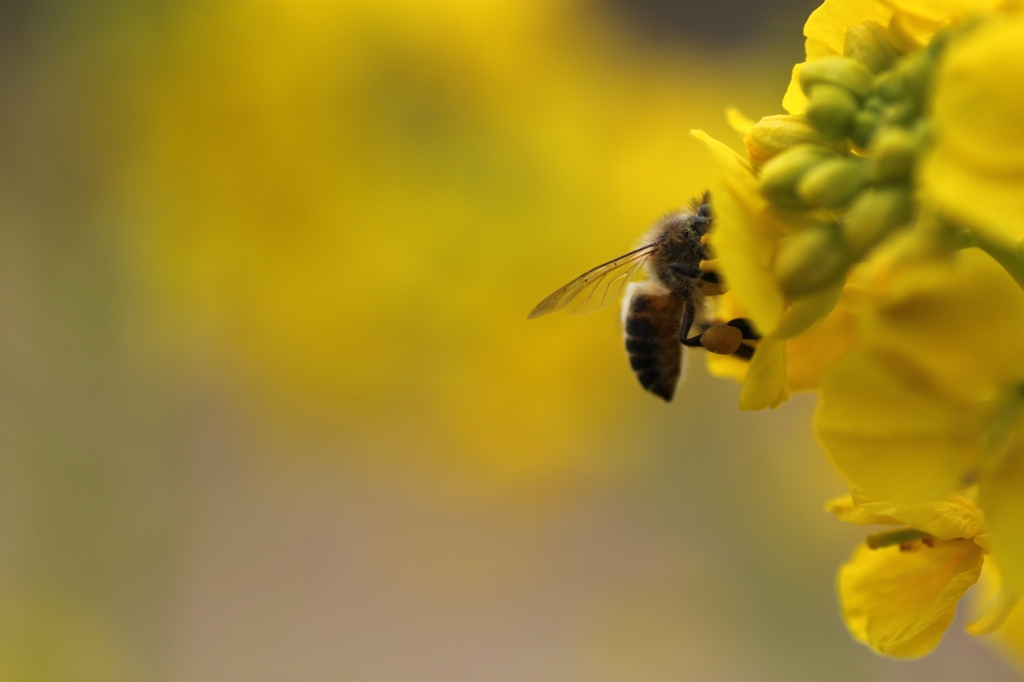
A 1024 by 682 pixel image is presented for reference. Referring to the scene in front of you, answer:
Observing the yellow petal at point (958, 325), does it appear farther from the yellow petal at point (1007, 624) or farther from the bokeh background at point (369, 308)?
the bokeh background at point (369, 308)

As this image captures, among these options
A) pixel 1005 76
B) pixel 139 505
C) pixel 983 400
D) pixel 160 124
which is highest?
pixel 160 124

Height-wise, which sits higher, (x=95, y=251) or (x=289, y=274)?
(x=289, y=274)

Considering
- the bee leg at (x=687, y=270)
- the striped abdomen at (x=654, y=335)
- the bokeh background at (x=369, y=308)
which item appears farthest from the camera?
the bokeh background at (x=369, y=308)

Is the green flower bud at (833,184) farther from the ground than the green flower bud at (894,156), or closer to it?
closer to it

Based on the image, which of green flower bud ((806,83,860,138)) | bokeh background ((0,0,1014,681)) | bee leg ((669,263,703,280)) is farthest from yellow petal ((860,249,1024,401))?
bokeh background ((0,0,1014,681))

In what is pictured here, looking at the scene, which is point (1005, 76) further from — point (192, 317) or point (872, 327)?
point (192, 317)

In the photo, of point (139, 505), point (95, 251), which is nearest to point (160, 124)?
point (95, 251)

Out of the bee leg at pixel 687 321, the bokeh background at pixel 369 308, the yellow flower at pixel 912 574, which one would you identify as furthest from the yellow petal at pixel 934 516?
the bokeh background at pixel 369 308
